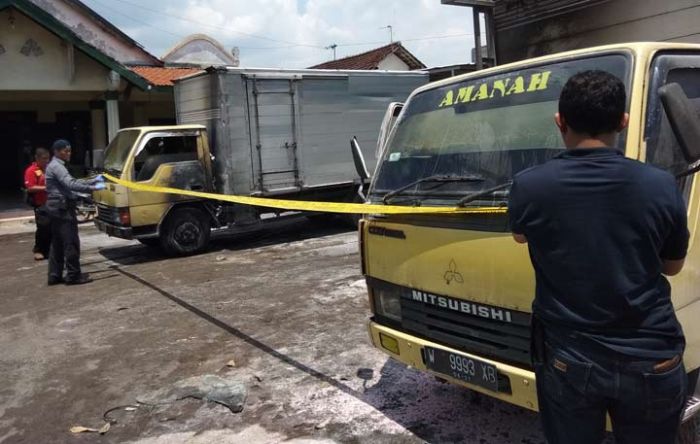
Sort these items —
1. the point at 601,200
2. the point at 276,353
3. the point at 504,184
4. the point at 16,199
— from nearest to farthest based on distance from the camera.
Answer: the point at 601,200, the point at 504,184, the point at 276,353, the point at 16,199

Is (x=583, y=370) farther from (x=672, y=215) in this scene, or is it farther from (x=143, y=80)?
(x=143, y=80)

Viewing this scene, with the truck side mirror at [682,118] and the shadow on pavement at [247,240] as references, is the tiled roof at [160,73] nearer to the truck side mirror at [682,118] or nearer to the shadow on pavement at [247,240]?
the shadow on pavement at [247,240]

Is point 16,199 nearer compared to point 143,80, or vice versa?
point 143,80

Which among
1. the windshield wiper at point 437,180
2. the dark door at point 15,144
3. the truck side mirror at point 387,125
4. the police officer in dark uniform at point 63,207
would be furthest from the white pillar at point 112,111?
the windshield wiper at point 437,180

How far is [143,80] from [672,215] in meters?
14.6

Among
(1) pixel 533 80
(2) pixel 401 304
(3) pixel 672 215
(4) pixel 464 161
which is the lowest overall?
(2) pixel 401 304

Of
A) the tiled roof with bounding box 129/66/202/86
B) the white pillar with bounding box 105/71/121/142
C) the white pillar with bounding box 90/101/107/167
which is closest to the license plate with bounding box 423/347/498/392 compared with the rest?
the white pillar with bounding box 105/71/121/142

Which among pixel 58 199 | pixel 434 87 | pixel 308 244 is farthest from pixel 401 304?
pixel 308 244

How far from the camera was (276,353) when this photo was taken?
5023mm

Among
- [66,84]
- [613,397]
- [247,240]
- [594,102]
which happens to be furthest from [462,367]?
[66,84]

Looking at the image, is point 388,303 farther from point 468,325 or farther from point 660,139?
point 660,139

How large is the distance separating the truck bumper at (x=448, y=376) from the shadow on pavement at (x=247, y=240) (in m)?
6.58

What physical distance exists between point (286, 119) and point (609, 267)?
28.4ft

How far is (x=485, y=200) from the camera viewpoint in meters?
3.04
